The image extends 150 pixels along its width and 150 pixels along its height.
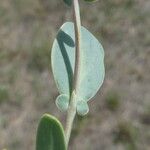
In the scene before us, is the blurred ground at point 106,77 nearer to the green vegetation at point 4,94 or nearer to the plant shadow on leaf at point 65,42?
the green vegetation at point 4,94

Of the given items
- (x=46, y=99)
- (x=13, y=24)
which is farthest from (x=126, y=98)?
(x=13, y=24)

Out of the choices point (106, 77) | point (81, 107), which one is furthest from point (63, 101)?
point (106, 77)

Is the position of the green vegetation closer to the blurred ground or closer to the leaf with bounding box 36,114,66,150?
the blurred ground

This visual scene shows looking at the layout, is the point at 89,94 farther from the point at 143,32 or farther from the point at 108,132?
the point at 143,32

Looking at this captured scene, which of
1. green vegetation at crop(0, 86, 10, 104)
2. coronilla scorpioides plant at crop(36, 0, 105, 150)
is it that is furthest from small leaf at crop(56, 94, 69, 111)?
green vegetation at crop(0, 86, 10, 104)

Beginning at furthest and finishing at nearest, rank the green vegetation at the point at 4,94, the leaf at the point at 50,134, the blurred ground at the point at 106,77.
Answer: the green vegetation at the point at 4,94
the blurred ground at the point at 106,77
the leaf at the point at 50,134

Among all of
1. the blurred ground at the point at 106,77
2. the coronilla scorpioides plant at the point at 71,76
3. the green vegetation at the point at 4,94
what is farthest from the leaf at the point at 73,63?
the green vegetation at the point at 4,94

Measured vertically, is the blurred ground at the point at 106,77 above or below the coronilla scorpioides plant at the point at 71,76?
below
